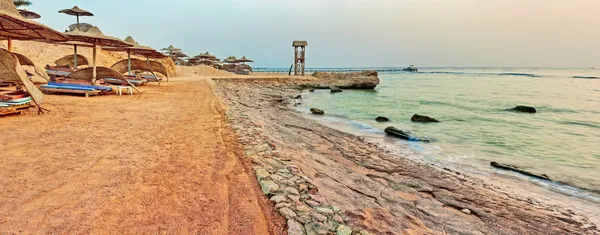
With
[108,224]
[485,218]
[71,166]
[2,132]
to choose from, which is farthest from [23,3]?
[485,218]

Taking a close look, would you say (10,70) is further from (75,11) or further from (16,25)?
(75,11)

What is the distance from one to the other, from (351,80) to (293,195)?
3168cm

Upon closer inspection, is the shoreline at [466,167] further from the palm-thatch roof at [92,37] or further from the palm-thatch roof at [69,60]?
the palm-thatch roof at [69,60]

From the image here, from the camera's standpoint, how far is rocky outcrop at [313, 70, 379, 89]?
107 ft

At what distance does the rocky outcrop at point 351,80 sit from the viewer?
32.7m

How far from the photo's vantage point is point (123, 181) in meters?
3.34

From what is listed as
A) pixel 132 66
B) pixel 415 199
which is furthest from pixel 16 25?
pixel 132 66

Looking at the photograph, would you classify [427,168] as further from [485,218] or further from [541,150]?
[541,150]

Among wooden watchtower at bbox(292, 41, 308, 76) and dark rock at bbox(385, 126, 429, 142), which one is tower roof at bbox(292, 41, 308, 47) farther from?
dark rock at bbox(385, 126, 429, 142)

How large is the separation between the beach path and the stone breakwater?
0.51ft

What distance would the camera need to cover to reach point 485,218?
391cm

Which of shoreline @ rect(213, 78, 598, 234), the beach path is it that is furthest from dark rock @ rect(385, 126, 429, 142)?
the beach path

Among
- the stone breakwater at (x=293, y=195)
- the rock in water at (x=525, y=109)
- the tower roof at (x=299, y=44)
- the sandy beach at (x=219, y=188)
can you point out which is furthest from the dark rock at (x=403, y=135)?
the tower roof at (x=299, y=44)

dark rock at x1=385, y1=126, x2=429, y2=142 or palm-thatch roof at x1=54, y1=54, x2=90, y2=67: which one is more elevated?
palm-thatch roof at x1=54, y1=54, x2=90, y2=67
